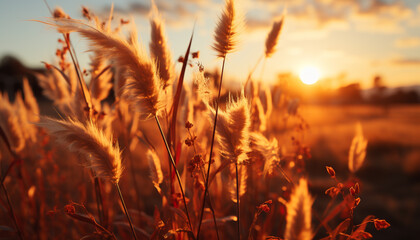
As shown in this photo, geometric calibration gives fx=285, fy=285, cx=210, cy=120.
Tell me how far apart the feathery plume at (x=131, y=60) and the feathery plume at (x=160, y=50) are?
Result: 202 mm

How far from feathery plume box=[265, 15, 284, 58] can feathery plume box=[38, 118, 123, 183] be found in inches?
39.2

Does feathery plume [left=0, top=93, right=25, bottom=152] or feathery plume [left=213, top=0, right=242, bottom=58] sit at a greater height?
feathery plume [left=213, top=0, right=242, bottom=58]

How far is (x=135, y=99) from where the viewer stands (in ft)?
3.34

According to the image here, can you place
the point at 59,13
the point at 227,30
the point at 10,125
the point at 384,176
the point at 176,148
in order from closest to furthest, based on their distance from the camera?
the point at 227,30
the point at 59,13
the point at 176,148
the point at 10,125
the point at 384,176

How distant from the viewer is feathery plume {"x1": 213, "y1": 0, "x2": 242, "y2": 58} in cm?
112

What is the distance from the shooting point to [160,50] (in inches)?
49.9

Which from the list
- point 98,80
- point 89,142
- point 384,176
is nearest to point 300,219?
point 89,142

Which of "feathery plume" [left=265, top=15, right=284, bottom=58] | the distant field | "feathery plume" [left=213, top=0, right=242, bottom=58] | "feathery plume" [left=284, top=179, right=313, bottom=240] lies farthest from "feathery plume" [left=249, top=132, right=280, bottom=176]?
the distant field

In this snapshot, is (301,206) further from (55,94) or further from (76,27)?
(55,94)

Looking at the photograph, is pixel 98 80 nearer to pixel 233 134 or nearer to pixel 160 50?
pixel 160 50

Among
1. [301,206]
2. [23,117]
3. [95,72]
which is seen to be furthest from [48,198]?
[301,206]

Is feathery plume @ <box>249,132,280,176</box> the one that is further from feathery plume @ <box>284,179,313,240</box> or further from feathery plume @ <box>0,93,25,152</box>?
feathery plume @ <box>0,93,25,152</box>

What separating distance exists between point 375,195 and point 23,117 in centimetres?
392

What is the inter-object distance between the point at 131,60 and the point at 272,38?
92 cm
